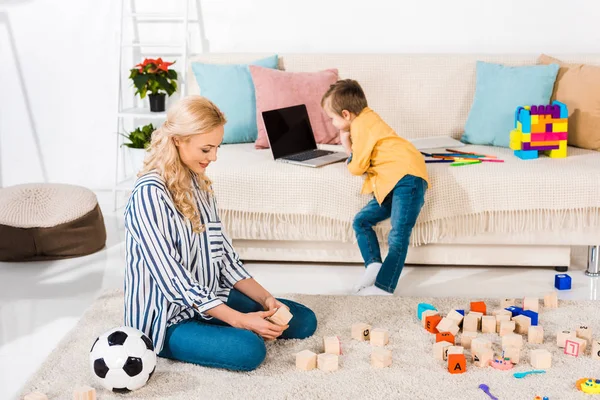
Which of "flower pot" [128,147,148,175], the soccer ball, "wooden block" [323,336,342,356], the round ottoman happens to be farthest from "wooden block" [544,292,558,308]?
"flower pot" [128,147,148,175]

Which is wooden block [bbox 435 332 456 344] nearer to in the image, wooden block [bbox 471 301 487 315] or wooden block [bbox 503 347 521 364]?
wooden block [bbox 503 347 521 364]

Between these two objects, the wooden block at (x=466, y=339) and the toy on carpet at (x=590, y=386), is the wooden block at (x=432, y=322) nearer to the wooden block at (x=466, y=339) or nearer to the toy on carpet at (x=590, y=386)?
the wooden block at (x=466, y=339)

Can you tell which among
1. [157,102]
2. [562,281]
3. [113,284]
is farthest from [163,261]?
[157,102]

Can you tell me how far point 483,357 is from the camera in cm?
231

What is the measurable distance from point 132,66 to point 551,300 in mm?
2705

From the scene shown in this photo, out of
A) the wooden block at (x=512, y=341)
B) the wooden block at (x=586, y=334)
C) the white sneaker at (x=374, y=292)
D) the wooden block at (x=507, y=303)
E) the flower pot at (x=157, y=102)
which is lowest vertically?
the wooden block at (x=507, y=303)

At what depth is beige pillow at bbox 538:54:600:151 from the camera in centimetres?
349

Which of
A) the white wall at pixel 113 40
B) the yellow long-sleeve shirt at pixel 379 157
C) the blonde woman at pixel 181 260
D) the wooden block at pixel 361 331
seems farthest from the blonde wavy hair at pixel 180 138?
the white wall at pixel 113 40

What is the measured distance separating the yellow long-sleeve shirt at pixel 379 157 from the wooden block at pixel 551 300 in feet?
2.04

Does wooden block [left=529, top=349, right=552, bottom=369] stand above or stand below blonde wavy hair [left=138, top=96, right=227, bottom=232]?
below

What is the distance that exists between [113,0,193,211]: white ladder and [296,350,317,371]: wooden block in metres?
2.11

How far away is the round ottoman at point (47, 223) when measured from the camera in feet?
11.0

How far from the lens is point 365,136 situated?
3061 mm

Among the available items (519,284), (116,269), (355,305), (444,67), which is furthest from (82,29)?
(519,284)
